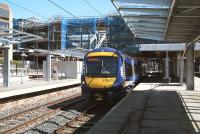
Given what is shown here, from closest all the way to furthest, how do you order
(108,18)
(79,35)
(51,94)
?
(51,94), (108,18), (79,35)

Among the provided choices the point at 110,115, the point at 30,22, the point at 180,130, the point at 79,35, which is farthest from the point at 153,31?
the point at 30,22

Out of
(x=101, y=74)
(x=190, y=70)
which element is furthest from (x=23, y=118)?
(x=190, y=70)

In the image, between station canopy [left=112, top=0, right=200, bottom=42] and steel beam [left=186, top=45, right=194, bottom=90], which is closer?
station canopy [left=112, top=0, right=200, bottom=42]

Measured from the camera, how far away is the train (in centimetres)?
1883

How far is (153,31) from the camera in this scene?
2281 cm

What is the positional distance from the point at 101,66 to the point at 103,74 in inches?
22.4

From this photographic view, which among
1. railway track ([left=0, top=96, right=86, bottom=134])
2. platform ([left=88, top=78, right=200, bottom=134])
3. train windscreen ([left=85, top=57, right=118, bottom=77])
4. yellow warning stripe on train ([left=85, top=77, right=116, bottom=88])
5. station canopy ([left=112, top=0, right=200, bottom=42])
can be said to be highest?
station canopy ([left=112, top=0, right=200, bottom=42])

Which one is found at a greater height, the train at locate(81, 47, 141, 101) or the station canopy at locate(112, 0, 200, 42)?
the station canopy at locate(112, 0, 200, 42)

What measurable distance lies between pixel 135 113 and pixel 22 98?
872cm

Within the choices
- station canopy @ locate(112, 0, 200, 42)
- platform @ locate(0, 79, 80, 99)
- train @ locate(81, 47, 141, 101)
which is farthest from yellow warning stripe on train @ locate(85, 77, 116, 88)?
platform @ locate(0, 79, 80, 99)

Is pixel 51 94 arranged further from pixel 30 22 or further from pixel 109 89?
pixel 30 22

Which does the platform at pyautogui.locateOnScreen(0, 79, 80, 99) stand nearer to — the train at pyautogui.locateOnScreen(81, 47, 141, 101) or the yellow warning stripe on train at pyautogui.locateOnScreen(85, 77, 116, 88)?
the train at pyautogui.locateOnScreen(81, 47, 141, 101)

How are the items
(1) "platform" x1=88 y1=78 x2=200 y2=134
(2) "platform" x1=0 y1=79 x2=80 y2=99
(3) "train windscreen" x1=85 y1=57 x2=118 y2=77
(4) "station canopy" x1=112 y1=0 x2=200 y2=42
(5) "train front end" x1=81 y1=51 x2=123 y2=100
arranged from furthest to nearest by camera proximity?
(2) "platform" x1=0 y1=79 x2=80 y2=99 < (3) "train windscreen" x1=85 y1=57 x2=118 y2=77 < (5) "train front end" x1=81 y1=51 x2=123 y2=100 < (4) "station canopy" x1=112 y1=0 x2=200 y2=42 < (1) "platform" x1=88 y1=78 x2=200 y2=134

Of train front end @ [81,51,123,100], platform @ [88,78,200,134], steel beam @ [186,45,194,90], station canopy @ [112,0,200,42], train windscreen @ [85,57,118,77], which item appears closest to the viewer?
platform @ [88,78,200,134]
